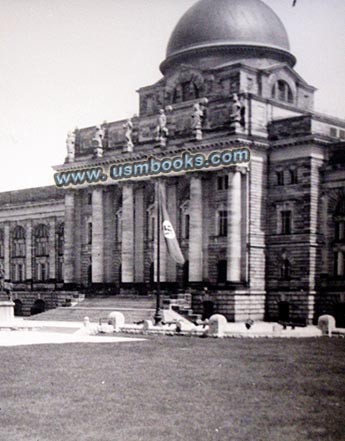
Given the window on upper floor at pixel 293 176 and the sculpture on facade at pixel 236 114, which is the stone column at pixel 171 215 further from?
the window on upper floor at pixel 293 176

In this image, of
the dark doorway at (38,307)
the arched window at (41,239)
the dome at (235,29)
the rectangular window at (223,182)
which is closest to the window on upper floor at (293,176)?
the rectangular window at (223,182)

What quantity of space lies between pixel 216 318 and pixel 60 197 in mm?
38515

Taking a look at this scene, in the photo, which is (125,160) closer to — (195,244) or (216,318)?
(195,244)

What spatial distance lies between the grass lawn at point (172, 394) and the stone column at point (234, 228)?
23954mm

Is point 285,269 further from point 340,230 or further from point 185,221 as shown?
point 185,221

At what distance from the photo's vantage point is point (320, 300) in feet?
168

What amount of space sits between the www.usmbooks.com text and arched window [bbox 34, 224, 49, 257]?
11494 millimetres

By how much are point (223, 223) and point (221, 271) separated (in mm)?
3453

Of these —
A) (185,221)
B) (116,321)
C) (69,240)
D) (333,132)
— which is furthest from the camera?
(69,240)

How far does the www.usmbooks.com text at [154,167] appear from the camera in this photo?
5266 cm

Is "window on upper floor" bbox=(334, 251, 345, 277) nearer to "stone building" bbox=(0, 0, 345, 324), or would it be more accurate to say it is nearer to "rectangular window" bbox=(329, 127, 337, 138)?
"stone building" bbox=(0, 0, 345, 324)

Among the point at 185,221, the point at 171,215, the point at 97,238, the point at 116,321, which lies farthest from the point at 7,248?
the point at 116,321

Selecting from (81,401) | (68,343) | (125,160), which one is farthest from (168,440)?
(125,160)

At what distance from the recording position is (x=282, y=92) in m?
58.2
